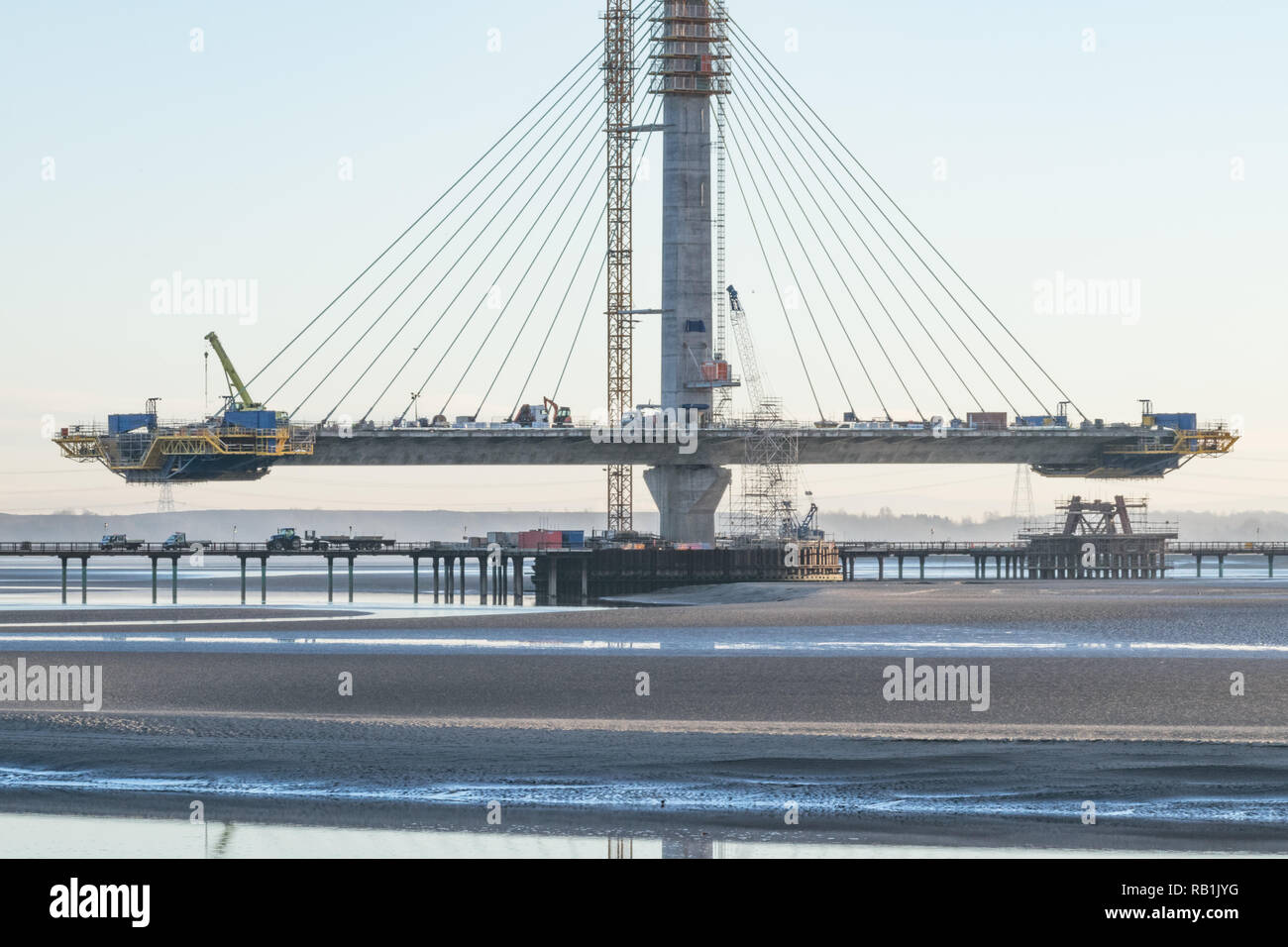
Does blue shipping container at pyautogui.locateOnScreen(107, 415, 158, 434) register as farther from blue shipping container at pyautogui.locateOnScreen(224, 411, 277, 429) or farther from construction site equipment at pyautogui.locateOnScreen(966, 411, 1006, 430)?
construction site equipment at pyautogui.locateOnScreen(966, 411, 1006, 430)

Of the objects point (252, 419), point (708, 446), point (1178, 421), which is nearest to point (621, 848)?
point (252, 419)

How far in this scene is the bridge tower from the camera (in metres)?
149

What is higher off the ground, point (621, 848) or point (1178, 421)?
point (1178, 421)

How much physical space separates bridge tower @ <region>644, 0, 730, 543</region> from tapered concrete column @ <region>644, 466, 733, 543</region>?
2024 mm

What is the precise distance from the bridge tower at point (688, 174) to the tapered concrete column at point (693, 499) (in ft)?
6.64

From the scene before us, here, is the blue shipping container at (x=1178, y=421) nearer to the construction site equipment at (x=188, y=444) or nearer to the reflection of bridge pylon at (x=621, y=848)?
the construction site equipment at (x=188, y=444)

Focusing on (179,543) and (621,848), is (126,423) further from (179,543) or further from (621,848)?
(621,848)

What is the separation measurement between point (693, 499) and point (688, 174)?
32174mm

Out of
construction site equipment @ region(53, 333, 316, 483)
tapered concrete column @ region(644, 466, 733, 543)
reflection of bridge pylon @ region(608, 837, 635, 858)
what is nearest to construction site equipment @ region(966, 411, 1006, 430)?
tapered concrete column @ region(644, 466, 733, 543)

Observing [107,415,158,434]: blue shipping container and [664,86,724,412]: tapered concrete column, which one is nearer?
[107,415,158,434]: blue shipping container

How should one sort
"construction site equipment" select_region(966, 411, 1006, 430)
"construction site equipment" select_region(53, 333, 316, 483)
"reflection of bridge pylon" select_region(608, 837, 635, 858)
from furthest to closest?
"construction site equipment" select_region(966, 411, 1006, 430) < "construction site equipment" select_region(53, 333, 316, 483) < "reflection of bridge pylon" select_region(608, 837, 635, 858)

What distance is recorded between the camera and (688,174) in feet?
487

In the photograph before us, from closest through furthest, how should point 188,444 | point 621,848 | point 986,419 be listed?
point 621,848 < point 188,444 < point 986,419

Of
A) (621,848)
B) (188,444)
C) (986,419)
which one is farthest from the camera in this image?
(986,419)
